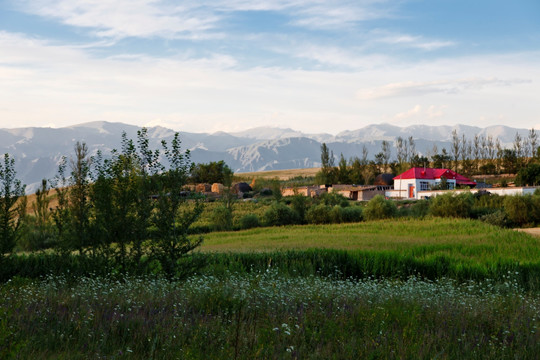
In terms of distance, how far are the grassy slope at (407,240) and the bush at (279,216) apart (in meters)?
3.59

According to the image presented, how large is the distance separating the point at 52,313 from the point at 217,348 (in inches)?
112

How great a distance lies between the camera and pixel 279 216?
4041 centimetres

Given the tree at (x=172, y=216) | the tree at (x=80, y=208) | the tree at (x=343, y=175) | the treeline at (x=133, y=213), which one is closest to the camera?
the tree at (x=172, y=216)

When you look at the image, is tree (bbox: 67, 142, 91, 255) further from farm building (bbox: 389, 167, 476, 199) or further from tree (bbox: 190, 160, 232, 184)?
tree (bbox: 190, 160, 232, 184)

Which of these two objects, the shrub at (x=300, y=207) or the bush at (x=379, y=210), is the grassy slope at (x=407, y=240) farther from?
the shrub at (x=300, y=207)

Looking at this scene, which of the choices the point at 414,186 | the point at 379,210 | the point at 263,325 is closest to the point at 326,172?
the point at 414,186

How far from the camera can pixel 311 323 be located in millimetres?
6543

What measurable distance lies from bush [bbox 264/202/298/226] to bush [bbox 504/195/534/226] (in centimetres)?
1645

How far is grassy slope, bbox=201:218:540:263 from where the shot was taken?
2020 cm

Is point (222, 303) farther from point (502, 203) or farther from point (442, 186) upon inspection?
point (442, 186)

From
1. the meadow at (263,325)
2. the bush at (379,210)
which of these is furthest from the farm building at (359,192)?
the meadow at (263,325)

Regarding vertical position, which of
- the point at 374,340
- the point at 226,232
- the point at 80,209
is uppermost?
the point at 80,209

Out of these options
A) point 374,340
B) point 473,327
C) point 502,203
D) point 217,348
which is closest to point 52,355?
point 217,348

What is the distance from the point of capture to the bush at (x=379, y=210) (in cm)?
3991
